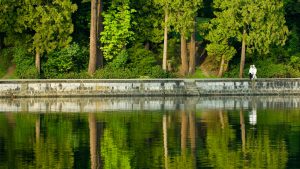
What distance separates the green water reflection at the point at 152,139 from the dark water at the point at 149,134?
28 millimetres

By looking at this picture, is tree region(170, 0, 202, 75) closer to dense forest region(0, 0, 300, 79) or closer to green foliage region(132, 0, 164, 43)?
dense forest region(0, 0, 300, 79)

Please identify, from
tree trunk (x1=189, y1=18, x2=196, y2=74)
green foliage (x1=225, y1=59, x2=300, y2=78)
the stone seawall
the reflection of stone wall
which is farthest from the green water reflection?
tree trunk (x1=189, y1=18, x2=196, y2=74)

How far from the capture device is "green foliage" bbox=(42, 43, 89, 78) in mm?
65438

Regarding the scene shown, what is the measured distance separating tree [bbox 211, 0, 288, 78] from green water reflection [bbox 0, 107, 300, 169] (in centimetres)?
2079

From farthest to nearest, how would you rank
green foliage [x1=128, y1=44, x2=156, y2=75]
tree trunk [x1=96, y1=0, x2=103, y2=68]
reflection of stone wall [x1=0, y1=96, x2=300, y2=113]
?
tree trunk [x1=96, y1=0, x2=103, y2=68]
green foliage [x1=128, y1=44, x2=156, y2=75]
reflection of stone wall [x1=0, y1=96, x2=300, y2=113]

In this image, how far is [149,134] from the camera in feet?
116

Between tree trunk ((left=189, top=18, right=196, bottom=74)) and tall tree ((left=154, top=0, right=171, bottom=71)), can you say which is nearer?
tall tree ((left=154, top=0, right=171, bottom=71))

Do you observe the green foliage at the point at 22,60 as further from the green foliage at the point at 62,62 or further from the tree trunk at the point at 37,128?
the tree trunk at the point at 37,128

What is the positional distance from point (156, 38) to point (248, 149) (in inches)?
1552

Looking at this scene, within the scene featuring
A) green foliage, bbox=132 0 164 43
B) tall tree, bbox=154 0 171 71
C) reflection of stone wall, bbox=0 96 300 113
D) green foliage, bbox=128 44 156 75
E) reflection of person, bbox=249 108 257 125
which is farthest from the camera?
green foliage, bbox=132 0 164 43

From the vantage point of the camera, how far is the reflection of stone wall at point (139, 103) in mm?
49031

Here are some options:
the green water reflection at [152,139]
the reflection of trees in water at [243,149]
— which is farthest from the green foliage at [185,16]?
the reflection of trees in water at [243,149]

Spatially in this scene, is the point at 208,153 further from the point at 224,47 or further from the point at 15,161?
the point at 224,47

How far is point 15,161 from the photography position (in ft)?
90.8
